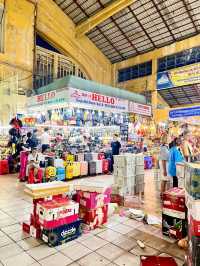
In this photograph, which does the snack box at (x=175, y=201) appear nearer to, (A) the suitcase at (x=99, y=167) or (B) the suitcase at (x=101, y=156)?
(A) the suitcase at (x=99, y=167)

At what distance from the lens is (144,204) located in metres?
4.99

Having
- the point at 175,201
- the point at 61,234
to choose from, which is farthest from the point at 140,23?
the point at 61,234

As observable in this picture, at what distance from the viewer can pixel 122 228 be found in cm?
371

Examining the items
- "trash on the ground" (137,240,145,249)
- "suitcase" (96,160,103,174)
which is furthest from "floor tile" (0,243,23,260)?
"suitcase" (96,160,103,174)

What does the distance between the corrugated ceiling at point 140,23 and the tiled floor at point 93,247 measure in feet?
38.6

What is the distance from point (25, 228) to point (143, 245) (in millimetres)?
1784

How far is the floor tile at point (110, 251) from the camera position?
2.86 metres

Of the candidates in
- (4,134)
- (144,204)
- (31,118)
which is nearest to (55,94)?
(31,118)

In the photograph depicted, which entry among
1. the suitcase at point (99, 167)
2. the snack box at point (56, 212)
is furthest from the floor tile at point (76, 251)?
the suitcase at point (99, 167)

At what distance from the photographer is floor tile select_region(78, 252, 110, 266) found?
2674 millimetres

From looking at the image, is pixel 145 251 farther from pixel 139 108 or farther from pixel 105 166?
pixel 139 108

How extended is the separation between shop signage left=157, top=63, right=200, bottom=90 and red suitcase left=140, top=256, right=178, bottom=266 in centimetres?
1217

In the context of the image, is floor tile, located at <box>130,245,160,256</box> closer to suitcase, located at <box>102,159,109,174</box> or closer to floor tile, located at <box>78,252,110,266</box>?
floor tile, located at <box>78,252,110,266</box>

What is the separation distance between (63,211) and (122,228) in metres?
1.11
